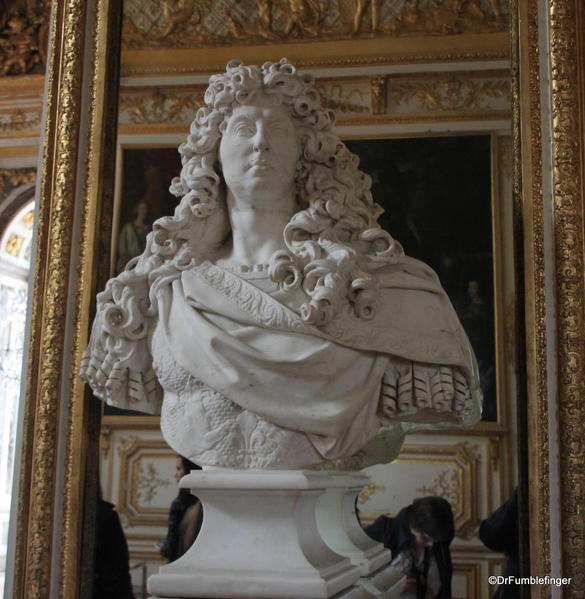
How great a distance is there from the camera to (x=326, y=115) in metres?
3.64

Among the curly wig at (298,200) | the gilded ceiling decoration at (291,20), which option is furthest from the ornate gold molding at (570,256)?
the curly wig at (298,200)

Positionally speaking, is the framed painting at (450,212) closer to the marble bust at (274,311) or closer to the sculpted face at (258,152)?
the marble bust at (274,311)

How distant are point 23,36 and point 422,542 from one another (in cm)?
312

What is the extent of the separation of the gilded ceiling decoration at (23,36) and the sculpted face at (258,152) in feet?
5.81

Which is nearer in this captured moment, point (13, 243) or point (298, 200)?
point (298, 200)

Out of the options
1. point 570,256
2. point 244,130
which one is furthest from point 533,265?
point 244,130

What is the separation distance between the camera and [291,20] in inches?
176

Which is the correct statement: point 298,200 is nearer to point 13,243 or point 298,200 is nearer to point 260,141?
point 260,141

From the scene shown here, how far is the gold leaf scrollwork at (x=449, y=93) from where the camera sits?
421 centimetres

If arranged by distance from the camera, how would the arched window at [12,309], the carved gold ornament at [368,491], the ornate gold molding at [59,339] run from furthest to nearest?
1. the arched window at [12,309]
2. the ornate gold molding at [59,339]
3. the carved gold ornament at [368,491]

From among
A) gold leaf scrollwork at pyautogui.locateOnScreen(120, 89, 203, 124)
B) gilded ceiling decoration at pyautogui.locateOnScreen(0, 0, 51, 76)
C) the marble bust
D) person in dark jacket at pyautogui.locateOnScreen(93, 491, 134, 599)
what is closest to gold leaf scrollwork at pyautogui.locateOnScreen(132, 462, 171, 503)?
person in dark jacket at pyautogui.locateOnScreen(93, 491, 134, 599)

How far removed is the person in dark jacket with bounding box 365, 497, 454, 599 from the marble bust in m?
0.57

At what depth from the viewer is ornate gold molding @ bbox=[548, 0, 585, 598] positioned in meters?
3.74

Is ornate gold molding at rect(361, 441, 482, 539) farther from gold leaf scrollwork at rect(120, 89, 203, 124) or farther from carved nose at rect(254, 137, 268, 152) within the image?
gold leaf scrollwork at rect(120, 89, 203, 124)
